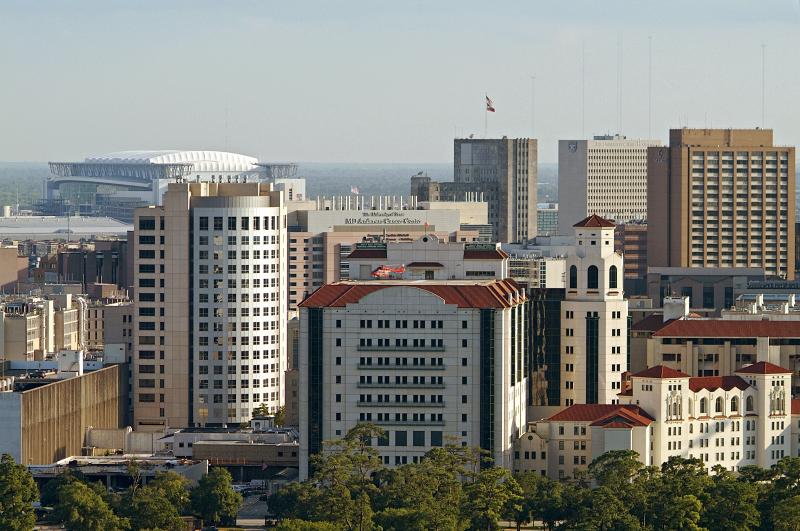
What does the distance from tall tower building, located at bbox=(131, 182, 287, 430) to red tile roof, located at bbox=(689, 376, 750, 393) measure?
3539 centimetres

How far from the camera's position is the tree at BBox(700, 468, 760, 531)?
500ft

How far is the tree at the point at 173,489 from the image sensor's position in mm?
155750

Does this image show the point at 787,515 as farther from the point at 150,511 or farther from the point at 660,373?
the point at 150,511

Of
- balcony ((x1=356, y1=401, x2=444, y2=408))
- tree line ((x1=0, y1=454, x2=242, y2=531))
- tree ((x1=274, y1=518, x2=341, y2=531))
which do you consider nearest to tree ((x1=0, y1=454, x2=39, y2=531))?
tree line ((x1=0, y1=454, x2=242, y2=531))

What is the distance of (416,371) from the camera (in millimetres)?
165625

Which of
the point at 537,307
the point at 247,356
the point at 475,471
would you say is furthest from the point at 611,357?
the point at 247,356

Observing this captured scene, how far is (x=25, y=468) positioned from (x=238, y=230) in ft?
125

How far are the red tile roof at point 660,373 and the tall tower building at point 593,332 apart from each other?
7.19m

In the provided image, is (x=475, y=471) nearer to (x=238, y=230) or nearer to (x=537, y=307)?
(x=537, y=307)

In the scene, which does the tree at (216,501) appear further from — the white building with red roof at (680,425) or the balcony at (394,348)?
the white building with red roof at (680,425)

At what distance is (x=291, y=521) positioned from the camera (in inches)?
5871

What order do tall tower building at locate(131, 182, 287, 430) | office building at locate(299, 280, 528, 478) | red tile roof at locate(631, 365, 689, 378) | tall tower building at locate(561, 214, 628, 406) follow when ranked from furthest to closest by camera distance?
1. tall tower building at locate(131, 182, 287, 430)
2. tall tower building at locate(561, 214, 628, 406)
3. red tile roof at locate(631, 365, 689, 378)
4. office building at locate(299, 280, 528, 478)

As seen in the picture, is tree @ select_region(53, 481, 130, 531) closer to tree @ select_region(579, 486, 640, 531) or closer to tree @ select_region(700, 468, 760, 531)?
tree @ select_region(579, 486, 640, 531)

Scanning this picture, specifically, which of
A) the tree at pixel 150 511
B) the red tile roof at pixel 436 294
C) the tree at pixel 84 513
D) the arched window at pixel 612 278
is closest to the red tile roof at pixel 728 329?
the arched window at pixel 612 278
